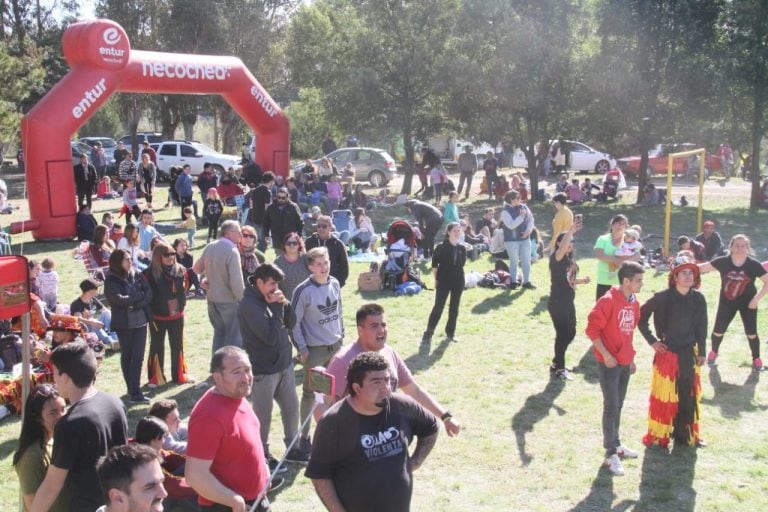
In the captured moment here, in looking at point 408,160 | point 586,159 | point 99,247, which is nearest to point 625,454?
point 99,247

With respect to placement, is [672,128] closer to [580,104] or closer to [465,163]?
[580,104]

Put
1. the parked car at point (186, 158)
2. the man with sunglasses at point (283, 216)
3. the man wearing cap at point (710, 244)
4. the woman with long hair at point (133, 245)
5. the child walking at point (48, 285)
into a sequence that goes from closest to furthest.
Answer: the child walking at point (48, 285)
the woman with long hair at point (133, 245)
the man with sunglasses at point (283, 216)
the man wearing cap at point (710, 244)
the parked car at point (186, 158)

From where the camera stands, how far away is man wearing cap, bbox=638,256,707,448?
624 centimetres

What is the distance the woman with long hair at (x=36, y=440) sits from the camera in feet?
13.0

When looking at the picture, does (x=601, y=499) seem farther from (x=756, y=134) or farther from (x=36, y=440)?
(x=756, y=134)

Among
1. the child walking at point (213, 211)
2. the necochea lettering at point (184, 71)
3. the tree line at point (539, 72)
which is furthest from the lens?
the tree line at point (539, 72)

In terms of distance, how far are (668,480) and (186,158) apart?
2517cm

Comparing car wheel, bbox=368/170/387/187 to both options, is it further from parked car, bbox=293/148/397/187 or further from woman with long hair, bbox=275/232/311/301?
woman with long hair, bbox=275/232/311/301

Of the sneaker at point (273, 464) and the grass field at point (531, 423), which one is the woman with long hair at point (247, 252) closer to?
the grass field at point (531, 423)

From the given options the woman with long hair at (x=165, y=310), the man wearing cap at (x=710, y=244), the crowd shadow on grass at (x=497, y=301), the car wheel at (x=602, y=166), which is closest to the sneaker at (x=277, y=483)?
the woman with long hair at (x=165, y=310)

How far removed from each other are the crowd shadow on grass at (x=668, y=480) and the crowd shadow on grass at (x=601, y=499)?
4.4 inches

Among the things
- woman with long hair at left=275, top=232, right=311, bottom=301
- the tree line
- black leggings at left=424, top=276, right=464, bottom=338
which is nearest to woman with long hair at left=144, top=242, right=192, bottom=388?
woman with long hair at left=275, top=232, right=311, bottom=301

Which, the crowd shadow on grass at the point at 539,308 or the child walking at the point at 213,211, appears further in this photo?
the child walking at the point at 213,211

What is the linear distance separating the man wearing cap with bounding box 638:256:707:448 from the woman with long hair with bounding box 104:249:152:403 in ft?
14.6
